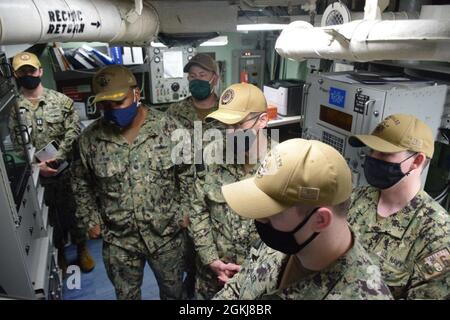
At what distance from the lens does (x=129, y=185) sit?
2.19 meters

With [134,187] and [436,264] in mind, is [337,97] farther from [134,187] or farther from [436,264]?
[134,187]

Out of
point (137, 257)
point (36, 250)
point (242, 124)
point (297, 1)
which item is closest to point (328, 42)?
point (242, 124)

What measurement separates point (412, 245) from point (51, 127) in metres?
3.36

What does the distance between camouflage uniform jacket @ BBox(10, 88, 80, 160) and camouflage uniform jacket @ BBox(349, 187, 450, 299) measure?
9.39 ft

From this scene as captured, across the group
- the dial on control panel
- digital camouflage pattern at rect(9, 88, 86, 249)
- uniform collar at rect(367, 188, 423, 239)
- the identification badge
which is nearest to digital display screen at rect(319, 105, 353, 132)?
uniform collar at rect(367, 188, 423, 239)

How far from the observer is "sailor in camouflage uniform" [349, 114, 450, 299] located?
155cm

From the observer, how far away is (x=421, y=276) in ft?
5.18

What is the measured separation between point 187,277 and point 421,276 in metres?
1.93

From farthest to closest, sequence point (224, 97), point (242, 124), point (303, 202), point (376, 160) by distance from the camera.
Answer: point (224, 97), point (242, 124), point (376, 160), point (303, 202)

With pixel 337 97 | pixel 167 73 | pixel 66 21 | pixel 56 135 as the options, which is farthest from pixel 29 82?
pixel 337 97

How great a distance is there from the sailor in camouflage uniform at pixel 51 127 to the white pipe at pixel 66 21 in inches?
72.4

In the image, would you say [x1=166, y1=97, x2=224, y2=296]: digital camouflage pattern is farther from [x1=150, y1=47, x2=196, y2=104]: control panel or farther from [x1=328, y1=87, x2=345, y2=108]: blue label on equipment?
[x1=150, y1=47, x2=196, y2=104]: control panel

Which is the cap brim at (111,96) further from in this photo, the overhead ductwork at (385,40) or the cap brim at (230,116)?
the overhead ductwork at (385,40)
